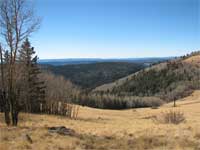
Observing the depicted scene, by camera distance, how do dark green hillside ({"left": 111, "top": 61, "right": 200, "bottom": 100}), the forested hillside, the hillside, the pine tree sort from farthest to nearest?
1. dark green hillside ({"left": 111, "top": 61, "right": 200, "bottom": 100})
2. the hillside
3. the forested hillside
4. the pine tree

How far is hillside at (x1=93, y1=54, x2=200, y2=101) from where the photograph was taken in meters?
124

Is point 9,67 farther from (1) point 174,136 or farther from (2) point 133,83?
(2) point 133,83

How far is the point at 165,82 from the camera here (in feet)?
471

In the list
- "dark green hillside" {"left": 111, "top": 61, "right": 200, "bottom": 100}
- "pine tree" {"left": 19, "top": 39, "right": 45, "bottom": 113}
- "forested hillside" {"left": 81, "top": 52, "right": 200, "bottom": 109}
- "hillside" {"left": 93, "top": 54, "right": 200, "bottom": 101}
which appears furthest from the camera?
"dark green hillside" {"left": 111, "top": 61, "right": 200, "bottom": 100}

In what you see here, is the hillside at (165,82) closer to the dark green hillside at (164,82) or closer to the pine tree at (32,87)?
the dark green hillside at (164,82)

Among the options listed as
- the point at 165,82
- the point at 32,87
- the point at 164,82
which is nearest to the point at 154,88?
the point at 164,82

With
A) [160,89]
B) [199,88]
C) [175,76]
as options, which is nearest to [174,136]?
[199,88]

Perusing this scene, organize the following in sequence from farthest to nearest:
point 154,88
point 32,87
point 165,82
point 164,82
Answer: point 164,82
point 165,82
point 154,88
point 32,87

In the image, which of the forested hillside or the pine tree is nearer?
the pine tree

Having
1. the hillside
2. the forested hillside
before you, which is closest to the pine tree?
the forested hillside

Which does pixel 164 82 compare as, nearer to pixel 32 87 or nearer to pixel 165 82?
pixel 165 82

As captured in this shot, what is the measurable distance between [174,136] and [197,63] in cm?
14903

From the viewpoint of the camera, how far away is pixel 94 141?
10.6 metres

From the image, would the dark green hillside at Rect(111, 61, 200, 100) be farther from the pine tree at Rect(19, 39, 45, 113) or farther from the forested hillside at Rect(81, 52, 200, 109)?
the pine tree at Rect(19, 39, 45, 113)
